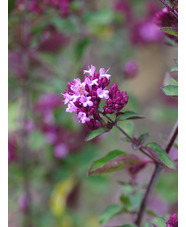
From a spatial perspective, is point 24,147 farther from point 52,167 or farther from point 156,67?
point 156,67

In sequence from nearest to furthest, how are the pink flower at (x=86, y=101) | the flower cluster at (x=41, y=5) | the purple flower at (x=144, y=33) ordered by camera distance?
1. the pink flower at (x=86, y=101)
2. the flower cluster at (x=41, y=5)
3. the purple flower at (x=144, y=33)

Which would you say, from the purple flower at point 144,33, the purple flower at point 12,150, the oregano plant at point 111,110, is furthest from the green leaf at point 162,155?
the purple flower at point 144,33

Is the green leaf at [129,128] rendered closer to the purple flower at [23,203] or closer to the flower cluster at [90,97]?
the flower cluster at [90,97]

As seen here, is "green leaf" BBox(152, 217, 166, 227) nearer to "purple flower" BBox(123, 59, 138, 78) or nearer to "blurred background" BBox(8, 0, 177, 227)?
"blurred background" BBox(8, 0, 177, 227)

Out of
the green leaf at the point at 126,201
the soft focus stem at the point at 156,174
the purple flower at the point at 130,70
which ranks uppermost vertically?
the purple flower at the point at 130,70

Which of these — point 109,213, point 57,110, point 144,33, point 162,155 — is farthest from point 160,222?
point 144,33

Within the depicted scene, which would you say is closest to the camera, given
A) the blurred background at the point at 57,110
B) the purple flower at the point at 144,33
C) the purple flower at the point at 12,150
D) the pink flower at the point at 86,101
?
the pink flower at the point at 86,101

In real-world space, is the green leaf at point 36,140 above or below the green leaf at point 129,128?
above

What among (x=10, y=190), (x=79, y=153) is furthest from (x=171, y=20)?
(x=10, y=190)

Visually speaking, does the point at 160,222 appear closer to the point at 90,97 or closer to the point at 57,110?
the point at 90,97
